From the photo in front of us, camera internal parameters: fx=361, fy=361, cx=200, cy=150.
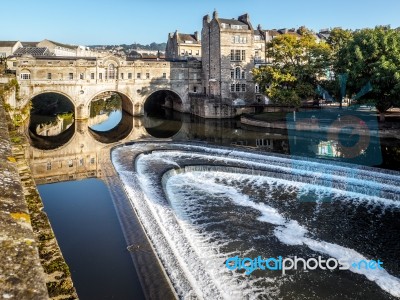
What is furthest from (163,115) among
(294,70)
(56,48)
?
(56,48)

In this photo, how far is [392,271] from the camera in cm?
1227

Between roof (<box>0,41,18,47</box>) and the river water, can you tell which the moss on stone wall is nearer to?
the river water

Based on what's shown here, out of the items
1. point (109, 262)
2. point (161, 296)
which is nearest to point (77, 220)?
point (109, 262)

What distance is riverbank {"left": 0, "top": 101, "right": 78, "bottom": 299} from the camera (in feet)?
11.0

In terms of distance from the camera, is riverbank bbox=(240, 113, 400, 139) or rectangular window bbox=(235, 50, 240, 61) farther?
rectangular window bbox=(235, 50, 240, 61)

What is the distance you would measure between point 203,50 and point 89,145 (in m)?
29.8

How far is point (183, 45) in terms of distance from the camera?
7988 cm

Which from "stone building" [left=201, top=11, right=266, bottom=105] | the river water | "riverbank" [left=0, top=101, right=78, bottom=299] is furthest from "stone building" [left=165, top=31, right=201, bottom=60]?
"riverbank" [left=0, top=101, right=78, bottom=299]

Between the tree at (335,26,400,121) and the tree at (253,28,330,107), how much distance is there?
5.46 meters

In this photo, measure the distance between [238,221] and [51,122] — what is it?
133 feet

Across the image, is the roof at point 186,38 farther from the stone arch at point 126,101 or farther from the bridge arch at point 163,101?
the stone arch at point 126,101

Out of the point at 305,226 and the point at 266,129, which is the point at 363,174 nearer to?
the point at 305,226

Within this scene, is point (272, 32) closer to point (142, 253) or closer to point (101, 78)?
point (101, 78)

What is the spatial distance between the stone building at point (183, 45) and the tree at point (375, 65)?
4640 cm
